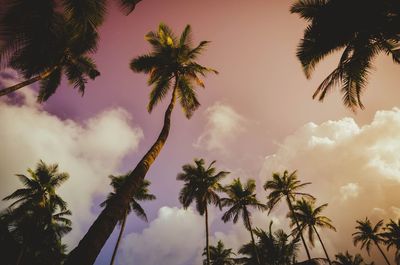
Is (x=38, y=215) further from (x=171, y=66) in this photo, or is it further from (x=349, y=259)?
(x=349, y=259)

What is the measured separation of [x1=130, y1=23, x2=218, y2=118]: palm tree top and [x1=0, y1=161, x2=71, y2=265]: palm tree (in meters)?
16.9

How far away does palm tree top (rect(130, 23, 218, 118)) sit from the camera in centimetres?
1376

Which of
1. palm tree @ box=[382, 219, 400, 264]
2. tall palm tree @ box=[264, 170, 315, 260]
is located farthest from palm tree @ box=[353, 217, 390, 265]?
tall palm tree @ box=[264, 170, 315, 260]

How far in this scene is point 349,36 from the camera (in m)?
9.46

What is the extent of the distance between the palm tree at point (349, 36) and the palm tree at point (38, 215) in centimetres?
2510

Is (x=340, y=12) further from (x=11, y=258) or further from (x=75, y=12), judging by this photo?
(x=11, y=258)

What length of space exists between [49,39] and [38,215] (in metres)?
19.2

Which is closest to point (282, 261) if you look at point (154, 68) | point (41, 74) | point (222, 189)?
point (222, 189)

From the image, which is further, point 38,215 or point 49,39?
point 38,215

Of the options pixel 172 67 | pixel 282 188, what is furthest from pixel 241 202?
pixel 172 67

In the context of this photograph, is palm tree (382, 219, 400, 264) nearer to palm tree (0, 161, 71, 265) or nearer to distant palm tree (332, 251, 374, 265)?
distant palm tree (332, 251, 374, 265)

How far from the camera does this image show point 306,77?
11.5m

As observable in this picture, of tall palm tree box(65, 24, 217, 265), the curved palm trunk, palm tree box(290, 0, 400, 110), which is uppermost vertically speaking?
tall palm tree box(65, 24, 217, 265)

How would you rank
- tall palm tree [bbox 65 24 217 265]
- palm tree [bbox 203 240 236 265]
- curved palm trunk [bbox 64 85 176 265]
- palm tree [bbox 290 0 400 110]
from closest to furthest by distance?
curved palm trunk [bbox 64 85 176 265] → palm tree [bbox 290 0 400 110] → tall palm tree [bbox 65 24 217 265] → palm tree [bbox 203 240 236 265]
